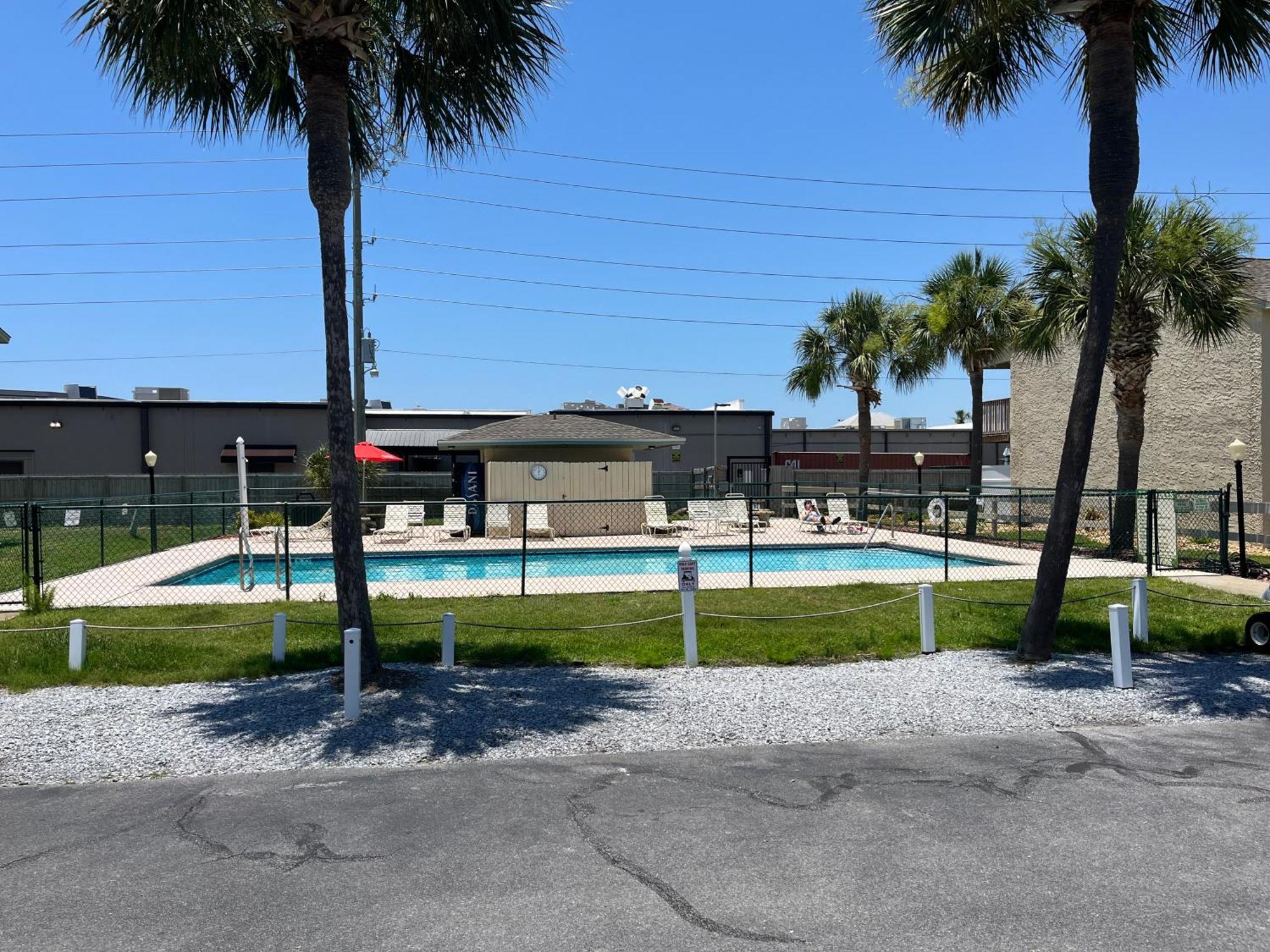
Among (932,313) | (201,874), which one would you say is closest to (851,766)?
(201,874)

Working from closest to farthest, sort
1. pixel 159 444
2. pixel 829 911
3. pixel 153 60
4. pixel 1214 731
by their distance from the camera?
1. pixel 829 911
2. pixel 1214 731
3. pixel 153 60
4. pixel 159 444

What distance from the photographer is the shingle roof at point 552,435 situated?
28.0m

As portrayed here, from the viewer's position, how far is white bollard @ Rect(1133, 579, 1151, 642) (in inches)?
412

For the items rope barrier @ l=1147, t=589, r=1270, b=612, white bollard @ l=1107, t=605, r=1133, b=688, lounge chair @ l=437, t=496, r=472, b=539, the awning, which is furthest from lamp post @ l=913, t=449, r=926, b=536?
the awning

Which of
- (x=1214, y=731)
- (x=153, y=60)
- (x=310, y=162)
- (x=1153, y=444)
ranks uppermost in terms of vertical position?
(x=153, y=60)

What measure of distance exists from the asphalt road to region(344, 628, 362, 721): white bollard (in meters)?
1.18

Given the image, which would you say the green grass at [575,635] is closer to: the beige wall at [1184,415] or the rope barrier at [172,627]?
the rope barrier at [172,627]

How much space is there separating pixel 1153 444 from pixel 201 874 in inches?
999

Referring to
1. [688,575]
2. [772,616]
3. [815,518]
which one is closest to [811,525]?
[815,518]

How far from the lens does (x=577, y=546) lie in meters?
23.4

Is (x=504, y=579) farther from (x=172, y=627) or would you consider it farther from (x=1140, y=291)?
(x=1140, y=291)

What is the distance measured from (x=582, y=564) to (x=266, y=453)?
2256 centimetres

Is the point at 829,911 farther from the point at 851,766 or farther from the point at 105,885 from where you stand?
the point at 105,885

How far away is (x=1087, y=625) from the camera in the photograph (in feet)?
37.6
